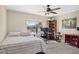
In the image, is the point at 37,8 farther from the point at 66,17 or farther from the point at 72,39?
the point at 72,39

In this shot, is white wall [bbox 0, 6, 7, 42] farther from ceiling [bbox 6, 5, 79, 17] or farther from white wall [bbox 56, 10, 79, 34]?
white wall [bbox 56, 10, 79, 34]

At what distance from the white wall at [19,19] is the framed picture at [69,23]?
1.51ft

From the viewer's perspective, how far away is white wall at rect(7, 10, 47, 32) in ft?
6.26

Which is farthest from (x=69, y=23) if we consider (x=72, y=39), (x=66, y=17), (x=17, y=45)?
(x=17, y=45)

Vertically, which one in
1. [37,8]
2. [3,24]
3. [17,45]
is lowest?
[17,45]

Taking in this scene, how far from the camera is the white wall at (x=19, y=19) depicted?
75.1 inches

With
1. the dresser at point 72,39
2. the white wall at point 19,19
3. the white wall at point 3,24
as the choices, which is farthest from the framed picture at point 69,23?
the white wall at point 3,24

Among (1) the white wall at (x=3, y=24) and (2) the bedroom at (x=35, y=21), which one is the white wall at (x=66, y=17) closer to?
(2) the bedroom at (x=35, y=21)

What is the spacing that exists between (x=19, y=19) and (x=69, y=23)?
3.74ft

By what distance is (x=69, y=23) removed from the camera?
81.7 inches

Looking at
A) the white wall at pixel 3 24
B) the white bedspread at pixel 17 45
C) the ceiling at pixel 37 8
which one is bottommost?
the white bedspread at pixel 17 45

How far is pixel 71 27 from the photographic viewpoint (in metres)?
1.99
